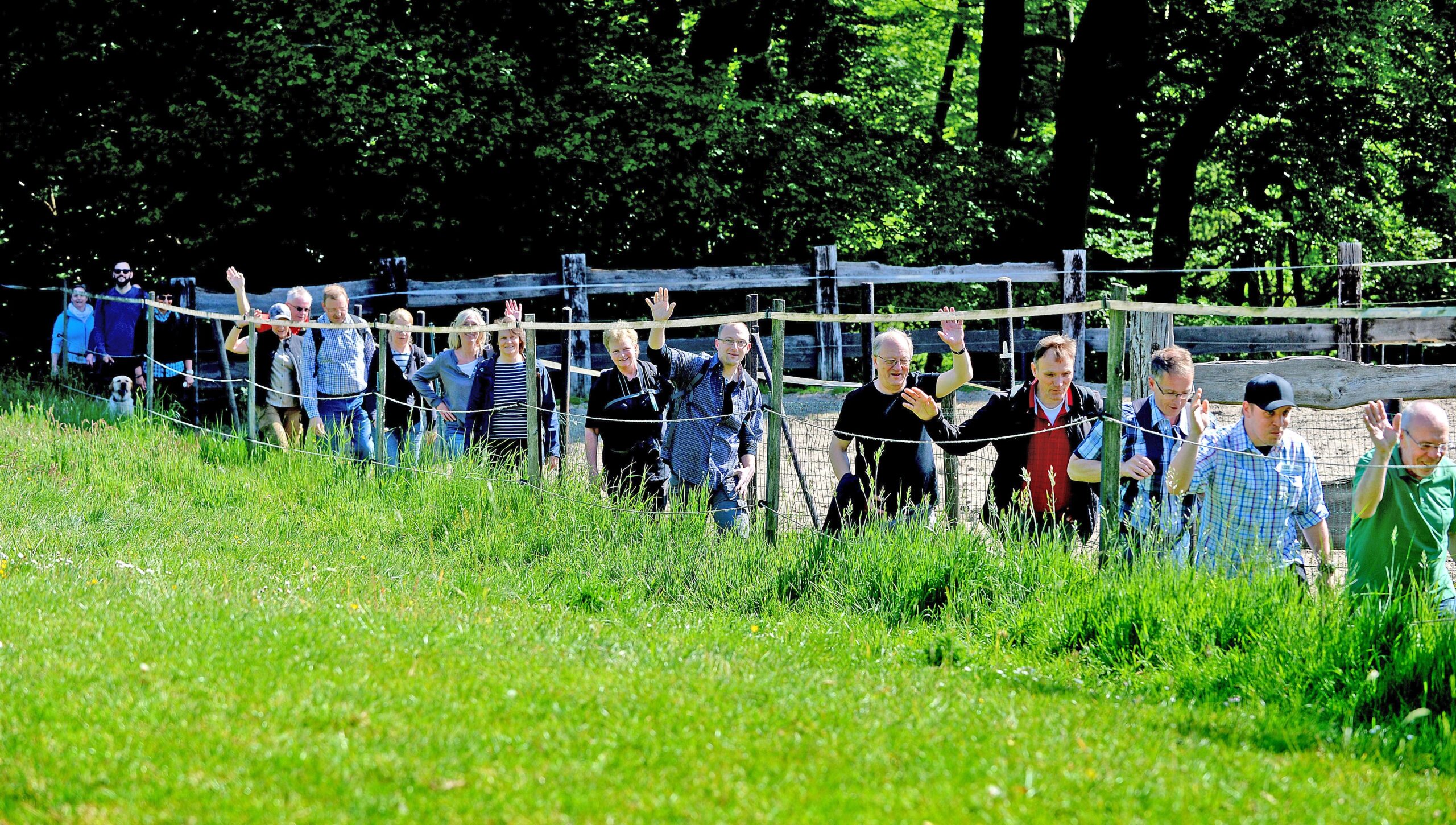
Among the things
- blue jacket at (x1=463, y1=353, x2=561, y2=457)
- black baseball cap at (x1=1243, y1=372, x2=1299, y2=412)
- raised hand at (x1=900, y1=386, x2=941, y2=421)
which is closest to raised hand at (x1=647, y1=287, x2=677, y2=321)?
blue jacket at (x1=463, y1=353, x2=561, y2=457)

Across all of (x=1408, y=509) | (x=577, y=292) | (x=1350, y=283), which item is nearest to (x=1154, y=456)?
(x=1408, y=509)

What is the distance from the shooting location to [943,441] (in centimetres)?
767

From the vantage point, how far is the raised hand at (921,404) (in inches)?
298

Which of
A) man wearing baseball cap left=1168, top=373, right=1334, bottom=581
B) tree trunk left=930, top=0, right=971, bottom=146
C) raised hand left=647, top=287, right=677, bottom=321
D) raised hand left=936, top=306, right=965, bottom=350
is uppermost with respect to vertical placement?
tree trunk left=930, top=0, right=971, bottom=146

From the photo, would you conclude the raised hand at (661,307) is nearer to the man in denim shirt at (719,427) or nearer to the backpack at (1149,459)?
the man in denim shirt at (719,427)

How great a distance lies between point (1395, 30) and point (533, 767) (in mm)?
23659

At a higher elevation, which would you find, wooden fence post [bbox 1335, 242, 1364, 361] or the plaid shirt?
wooden fence post [bbox 1335, 242, 1364, 361]

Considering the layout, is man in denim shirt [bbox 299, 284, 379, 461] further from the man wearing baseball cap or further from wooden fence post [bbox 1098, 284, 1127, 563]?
the man wearing baseball cap

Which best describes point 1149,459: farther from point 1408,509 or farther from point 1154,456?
point 1408,509

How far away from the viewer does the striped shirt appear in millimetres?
10062

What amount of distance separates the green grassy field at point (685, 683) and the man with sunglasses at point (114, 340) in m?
6.67

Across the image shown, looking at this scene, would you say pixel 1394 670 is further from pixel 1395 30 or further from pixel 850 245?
pixel 1395 30

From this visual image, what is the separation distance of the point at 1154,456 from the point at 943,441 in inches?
43.4

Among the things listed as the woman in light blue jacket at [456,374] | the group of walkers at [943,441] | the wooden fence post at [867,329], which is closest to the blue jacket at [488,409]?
the group of walkers at [943,441]
